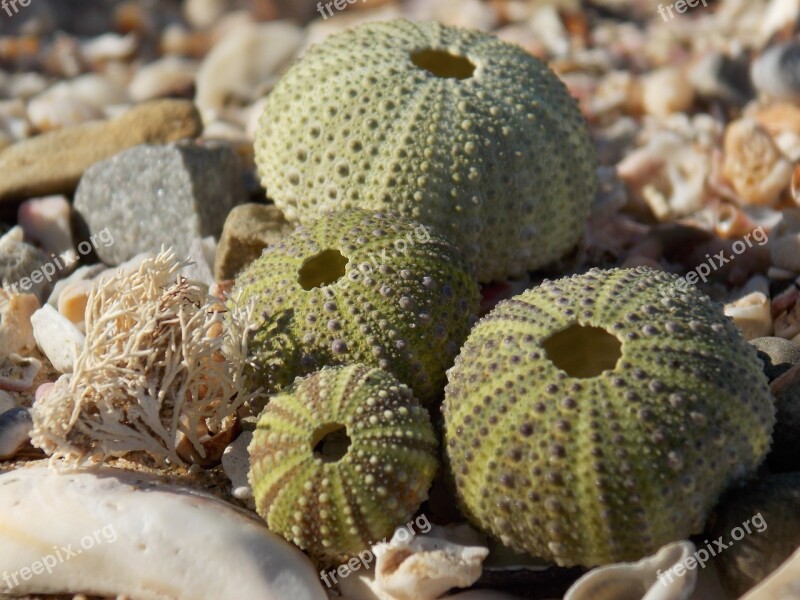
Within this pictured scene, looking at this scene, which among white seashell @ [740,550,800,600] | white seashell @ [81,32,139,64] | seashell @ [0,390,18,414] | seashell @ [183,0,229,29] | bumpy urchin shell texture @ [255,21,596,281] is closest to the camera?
white seashell @ [740,550,800,600]

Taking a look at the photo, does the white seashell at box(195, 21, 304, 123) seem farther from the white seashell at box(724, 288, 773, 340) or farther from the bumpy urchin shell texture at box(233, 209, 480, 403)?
the white seashell at box(724, 288, 773, 340)

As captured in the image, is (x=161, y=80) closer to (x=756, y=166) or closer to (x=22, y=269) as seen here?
(x=22, y=269)

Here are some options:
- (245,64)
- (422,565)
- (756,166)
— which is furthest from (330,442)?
(245,64)

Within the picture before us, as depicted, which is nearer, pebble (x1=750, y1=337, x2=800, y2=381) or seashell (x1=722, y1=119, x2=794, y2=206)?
pebble (x1=750, y1=337, x2=800, y2=381)

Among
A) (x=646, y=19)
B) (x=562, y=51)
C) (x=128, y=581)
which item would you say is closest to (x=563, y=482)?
(x=128, y=581)

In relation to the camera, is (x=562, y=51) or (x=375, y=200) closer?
(x=375, y=200)

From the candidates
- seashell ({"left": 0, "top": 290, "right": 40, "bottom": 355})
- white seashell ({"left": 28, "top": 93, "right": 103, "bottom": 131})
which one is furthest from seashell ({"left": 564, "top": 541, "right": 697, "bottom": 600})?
white seashell ({"left": 28, "top": 93, "right": 103, "bottom": 131})

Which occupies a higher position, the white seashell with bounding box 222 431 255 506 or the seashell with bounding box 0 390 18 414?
the white seashell with bounding box 222 431 255 506

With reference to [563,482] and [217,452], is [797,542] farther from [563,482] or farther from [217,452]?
[217,452]
